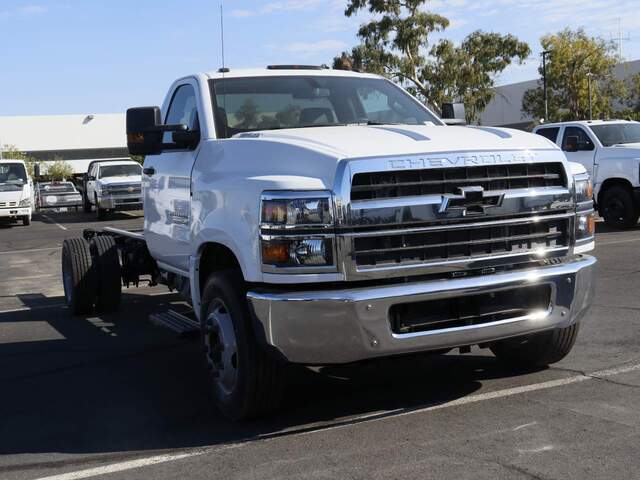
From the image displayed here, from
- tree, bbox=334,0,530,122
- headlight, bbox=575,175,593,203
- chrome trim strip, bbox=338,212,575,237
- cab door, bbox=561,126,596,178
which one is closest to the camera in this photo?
chrome trim strip, bbox=338,212,575,237

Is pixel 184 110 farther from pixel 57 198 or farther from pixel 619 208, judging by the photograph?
pixel 57 198

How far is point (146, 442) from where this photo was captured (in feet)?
15.9

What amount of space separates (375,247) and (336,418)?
1149 millimetres

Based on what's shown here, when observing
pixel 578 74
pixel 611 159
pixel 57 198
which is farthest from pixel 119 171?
pixel 578 74

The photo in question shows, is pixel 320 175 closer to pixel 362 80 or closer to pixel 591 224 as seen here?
pixel 591 224

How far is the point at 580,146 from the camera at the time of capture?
16.5 metres

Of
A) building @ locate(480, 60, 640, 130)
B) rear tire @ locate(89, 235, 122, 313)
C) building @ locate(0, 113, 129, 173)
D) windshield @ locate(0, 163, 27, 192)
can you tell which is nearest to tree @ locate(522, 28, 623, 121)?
building @ locate(480, 60, 640, 130)

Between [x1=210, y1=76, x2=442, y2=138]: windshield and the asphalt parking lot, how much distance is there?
178cm

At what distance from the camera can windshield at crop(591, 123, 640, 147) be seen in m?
16.5

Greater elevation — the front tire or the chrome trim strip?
the chrome trim strip

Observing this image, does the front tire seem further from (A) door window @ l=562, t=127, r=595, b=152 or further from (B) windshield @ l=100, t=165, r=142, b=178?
(B) windshield @ l=100, t=165, r=142, b=178

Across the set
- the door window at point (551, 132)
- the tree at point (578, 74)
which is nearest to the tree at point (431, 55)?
the tree at point (578, 74)

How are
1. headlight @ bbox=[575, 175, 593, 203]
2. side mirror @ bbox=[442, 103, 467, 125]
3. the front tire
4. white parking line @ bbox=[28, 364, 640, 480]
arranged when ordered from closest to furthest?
white parking line @ bbox=[28, 364, 640, 480]
the front tire
headlight @ bbox=[575, 175, 593, 203]
side mirror @ bbox=[442, 103, 467, 125]

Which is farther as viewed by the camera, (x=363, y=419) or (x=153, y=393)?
(x=153, y=393)
